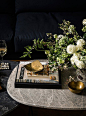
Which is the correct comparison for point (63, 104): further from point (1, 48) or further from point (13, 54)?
point (13, 54)

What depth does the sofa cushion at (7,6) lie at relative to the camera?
257 cm

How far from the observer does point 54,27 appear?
7.54 feet

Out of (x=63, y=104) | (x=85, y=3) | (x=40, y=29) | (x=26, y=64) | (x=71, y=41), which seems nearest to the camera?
(x=63, y=104)

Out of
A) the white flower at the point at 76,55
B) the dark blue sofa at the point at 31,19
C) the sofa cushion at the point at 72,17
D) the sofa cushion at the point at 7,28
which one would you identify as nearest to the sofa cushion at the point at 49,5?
the dark blue sofa at the point at 31,19

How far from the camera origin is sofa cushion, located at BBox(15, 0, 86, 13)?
2.56 meters

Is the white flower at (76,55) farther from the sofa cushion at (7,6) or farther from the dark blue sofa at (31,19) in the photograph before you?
the sofa cushion at (7,6)

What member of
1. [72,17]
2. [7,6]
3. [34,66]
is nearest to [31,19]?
[7,6]

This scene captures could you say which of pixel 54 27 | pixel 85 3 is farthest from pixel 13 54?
pixel 85 3

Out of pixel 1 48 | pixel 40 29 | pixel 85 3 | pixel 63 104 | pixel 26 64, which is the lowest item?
pixel 63 104

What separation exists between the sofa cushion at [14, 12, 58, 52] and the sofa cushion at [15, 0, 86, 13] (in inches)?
4.6

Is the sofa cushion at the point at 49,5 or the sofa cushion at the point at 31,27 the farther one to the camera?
the sofa cushion at the point at 49,5

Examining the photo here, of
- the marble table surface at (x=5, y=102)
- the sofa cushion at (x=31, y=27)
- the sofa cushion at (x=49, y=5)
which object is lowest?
the marble table surface at (x=5, y=102)

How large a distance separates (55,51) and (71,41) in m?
0.14

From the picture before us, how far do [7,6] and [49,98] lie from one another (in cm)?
176
